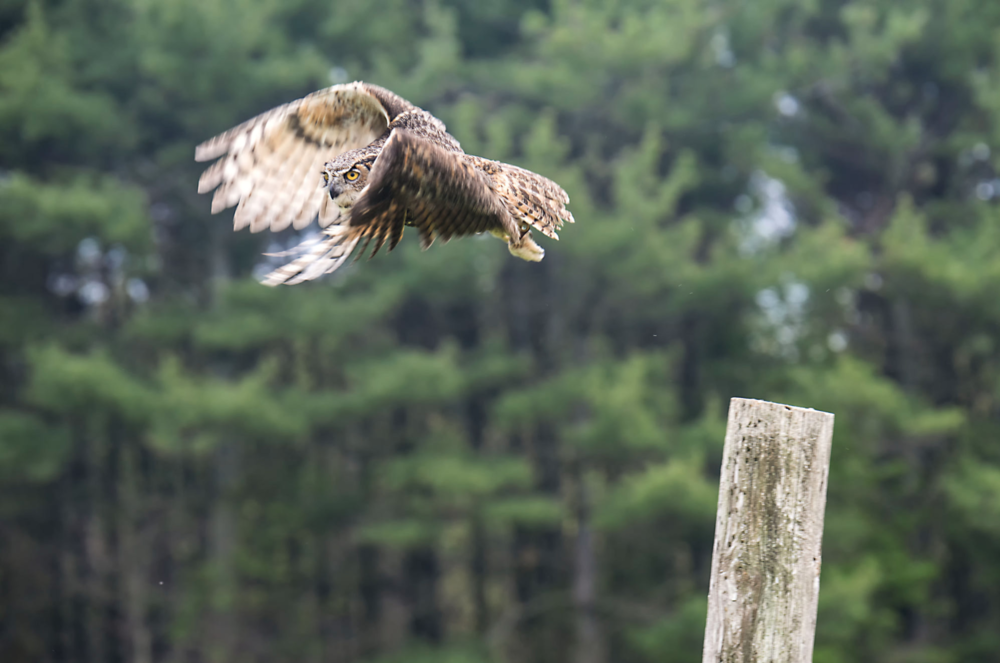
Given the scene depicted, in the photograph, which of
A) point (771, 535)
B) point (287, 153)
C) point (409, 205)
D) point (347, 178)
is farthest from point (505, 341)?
point (771, 535)

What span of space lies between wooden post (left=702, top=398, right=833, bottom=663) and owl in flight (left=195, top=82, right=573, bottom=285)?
853 mm

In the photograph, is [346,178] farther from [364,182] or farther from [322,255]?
[322,255]

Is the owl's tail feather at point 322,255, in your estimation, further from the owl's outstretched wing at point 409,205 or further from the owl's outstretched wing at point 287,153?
the owl's outstretched wing at point 287,153

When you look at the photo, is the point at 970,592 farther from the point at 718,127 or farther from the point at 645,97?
the point at 645,97

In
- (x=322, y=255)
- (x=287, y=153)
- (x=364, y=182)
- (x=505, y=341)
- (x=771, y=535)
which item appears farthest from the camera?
(x=505, y=341)

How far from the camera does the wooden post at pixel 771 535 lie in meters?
2.00

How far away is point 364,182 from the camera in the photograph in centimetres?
257

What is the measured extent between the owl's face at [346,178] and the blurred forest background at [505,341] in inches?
214

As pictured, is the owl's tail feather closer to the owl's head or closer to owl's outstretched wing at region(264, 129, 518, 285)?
owl's outstretched wing at region(264, 129, 518, 285)

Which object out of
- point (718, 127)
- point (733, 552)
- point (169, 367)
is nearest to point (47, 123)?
point (169, 367)

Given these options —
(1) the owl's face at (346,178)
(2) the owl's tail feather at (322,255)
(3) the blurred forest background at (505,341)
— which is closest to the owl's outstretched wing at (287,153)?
(1) the owl's face at (346,178)

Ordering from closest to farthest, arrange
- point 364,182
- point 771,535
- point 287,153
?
1. point 771,535
2. point 364,182
3. point 287,153

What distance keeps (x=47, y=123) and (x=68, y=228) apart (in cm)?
97

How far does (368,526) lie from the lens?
905 cm
